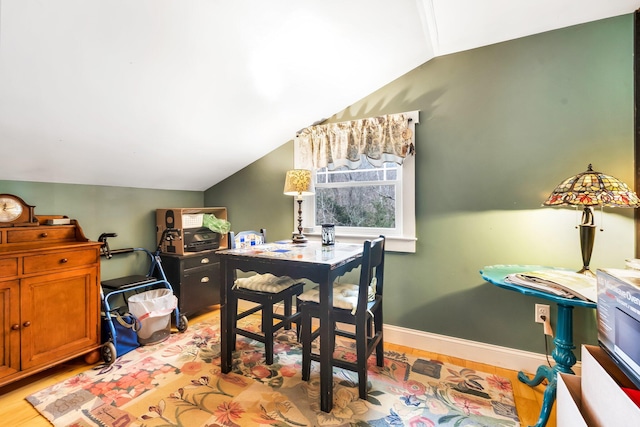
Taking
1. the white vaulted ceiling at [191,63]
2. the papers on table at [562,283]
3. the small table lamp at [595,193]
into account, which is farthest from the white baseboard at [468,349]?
the white vaulted ceiling at [191,63]

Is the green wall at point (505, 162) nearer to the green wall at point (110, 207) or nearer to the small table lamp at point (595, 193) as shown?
the small table lamp at point (595, 193)

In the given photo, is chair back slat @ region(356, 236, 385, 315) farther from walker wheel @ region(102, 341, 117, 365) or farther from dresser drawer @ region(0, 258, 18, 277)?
dresser drawer @ region(0, 258, 18, 277)

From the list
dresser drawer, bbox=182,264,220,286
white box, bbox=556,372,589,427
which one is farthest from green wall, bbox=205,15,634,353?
dresser drawer, bbox=182,264,220,286

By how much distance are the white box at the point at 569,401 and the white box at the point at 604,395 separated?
22mm

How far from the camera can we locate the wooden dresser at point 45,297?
1.69 m

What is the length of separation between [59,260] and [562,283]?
114 inches

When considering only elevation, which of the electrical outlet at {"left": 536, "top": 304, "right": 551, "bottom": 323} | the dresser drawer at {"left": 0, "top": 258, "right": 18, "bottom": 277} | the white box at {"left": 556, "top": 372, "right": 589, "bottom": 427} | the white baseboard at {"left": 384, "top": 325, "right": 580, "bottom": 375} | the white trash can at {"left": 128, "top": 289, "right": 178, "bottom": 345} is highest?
the dresser drawer at {"left": 0, "top": 258, "right": 18, "bottom": 277}

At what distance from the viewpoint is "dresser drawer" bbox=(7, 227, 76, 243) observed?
6.13ft

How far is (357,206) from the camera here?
2701mm

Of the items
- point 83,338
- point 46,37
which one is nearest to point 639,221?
point 46,37

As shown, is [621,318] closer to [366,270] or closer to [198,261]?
[366,270]

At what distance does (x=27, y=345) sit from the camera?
174 cm

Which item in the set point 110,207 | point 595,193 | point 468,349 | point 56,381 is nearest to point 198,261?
point 110,207

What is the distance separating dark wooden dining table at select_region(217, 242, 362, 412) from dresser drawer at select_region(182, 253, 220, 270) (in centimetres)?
103
